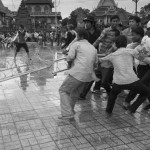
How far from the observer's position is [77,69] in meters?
4.88

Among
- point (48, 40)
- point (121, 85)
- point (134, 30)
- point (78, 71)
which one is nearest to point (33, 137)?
point (78, 71)

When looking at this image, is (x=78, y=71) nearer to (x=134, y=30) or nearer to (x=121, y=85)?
(x=121, y=85)

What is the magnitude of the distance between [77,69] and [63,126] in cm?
103

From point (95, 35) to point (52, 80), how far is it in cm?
249

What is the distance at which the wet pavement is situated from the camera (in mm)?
4031

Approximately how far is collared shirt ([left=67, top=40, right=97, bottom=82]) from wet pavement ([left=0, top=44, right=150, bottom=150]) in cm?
87

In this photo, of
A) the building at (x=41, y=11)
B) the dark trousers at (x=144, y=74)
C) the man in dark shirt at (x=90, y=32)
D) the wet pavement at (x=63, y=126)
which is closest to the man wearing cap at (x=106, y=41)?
the man in dark shirt at (x=90, y=32)

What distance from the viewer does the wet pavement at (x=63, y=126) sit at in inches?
159

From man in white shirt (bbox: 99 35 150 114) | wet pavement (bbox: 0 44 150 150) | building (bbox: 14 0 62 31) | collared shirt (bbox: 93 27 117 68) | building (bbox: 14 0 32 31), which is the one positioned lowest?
wet pavement (bbox: 0 44 150 150)

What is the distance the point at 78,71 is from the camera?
4.87 m

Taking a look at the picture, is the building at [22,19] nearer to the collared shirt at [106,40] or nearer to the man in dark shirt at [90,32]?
the man in dark shirt at [90,32]

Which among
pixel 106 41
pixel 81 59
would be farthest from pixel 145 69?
pixel 81 59

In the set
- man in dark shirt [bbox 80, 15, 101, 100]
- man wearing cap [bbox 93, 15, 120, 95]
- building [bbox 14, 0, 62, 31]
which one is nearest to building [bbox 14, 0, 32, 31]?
building [bbox 14, 0, 62, 31]

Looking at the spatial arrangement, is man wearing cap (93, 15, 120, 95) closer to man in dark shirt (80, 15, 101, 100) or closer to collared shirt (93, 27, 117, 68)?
collared shirt (93, 27, 117, 68)
